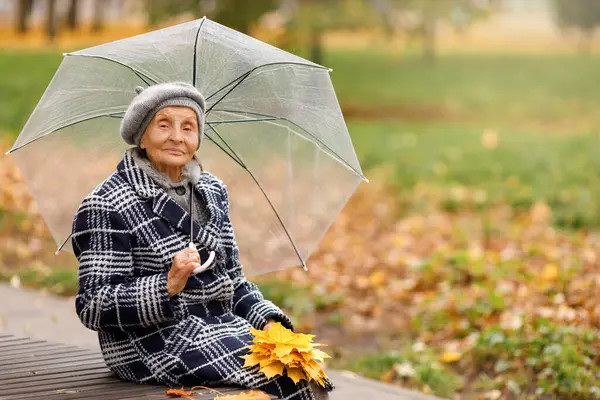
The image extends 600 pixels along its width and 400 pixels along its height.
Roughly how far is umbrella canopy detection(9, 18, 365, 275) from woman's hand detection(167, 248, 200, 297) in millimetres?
740

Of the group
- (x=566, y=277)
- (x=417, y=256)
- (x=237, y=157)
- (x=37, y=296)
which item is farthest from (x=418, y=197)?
(x=237, y=157)

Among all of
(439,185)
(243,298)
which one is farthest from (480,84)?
(243,298)

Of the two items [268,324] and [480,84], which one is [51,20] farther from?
[268,324]

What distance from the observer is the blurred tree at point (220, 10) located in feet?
51.6

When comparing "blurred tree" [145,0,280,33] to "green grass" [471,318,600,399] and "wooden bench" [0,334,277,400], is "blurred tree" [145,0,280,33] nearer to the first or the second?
"green grass" [471,318,600,399]

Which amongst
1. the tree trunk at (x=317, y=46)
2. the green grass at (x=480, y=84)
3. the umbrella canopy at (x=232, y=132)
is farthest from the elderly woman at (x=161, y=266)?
the tree trunk at (x=317, y=46)

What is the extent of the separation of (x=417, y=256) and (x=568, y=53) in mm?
8477

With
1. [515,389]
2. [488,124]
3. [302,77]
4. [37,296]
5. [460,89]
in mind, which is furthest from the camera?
[460,89]

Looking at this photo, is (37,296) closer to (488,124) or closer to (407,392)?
(407,392)

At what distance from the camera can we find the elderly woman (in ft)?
11.0

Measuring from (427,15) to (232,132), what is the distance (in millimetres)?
13160

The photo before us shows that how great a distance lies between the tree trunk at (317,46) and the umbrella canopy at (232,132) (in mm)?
12359

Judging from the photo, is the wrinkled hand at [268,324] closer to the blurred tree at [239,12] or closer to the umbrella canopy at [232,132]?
the umbrella canopy at [232,132]

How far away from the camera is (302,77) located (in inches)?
153
